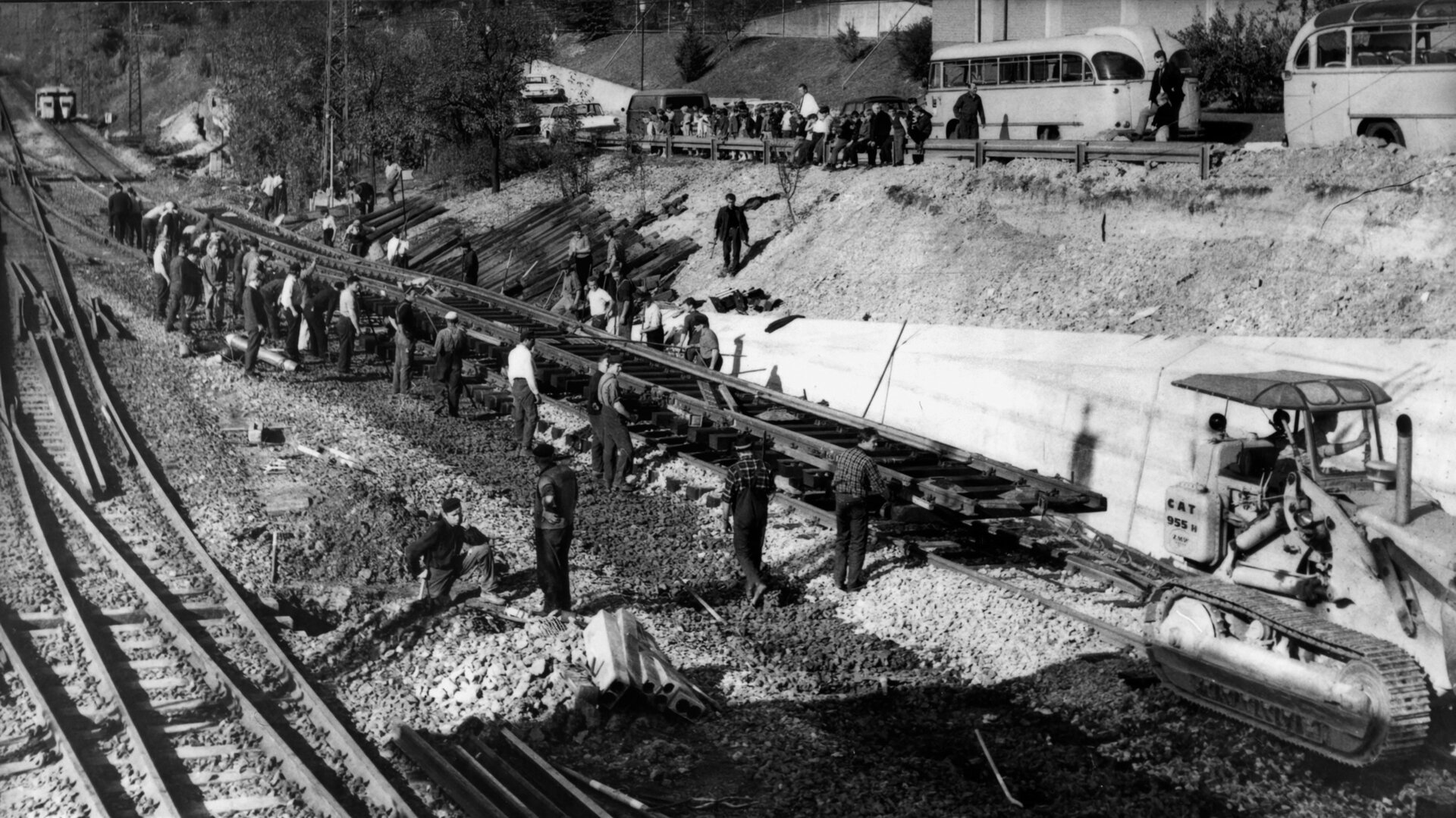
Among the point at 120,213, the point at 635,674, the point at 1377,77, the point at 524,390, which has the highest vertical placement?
the point at 1377,77

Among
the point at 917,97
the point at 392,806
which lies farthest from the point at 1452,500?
the point at 917,97

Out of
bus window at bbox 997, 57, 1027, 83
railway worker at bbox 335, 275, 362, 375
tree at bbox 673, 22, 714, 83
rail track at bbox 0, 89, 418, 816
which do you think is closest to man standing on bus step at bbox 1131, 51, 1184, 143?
bus window at bbox 997, 57, 1027, 83

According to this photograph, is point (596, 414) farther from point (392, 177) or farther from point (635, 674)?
point (392, 177)

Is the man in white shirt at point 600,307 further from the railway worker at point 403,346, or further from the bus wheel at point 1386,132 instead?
the bus wheel at point 1386,132

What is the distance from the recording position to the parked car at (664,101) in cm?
4178

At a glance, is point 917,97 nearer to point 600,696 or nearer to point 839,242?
point 839,242

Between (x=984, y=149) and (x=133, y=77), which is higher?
(x=133, y=77)

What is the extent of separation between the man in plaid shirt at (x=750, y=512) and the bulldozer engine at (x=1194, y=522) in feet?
11.3

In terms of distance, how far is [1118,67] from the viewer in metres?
25.5

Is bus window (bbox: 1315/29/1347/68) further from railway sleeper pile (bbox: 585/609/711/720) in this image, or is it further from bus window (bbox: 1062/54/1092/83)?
railway sleeper pile (bbox: 585/609/711/720)

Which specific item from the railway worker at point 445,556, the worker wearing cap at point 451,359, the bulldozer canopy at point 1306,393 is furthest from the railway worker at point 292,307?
the bulldozer canopy at point 1306,393

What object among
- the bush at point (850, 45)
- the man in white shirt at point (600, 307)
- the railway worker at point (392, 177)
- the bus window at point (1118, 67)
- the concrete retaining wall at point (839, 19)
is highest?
the concrete retaining wall at point (839, 19)

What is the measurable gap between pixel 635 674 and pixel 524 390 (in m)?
7.10

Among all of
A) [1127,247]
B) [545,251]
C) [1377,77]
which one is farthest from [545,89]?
[1377,77]
